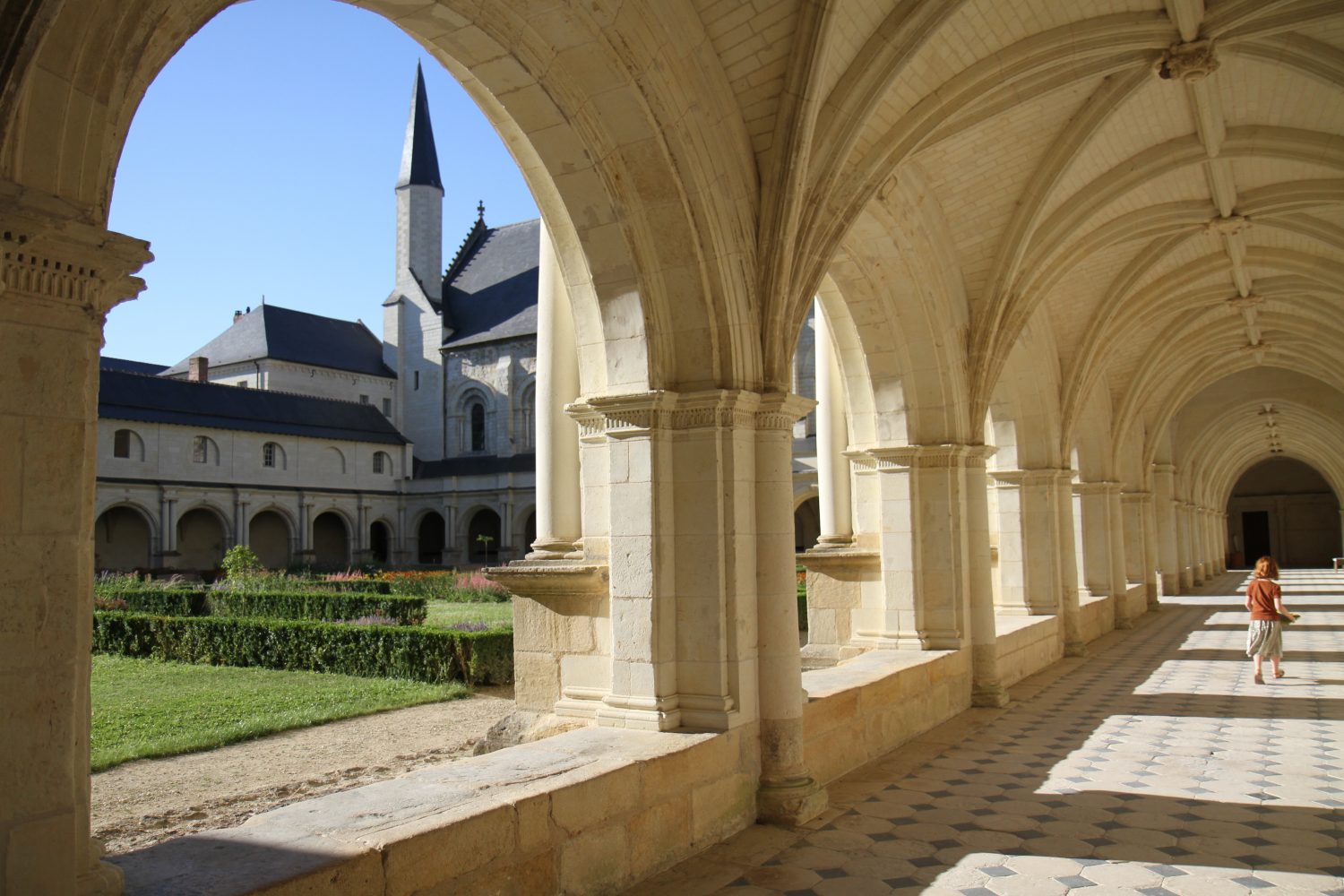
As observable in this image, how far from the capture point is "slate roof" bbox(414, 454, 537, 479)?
37125 millimetres

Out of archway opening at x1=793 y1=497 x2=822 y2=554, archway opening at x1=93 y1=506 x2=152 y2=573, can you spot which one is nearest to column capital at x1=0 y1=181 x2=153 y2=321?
archway opening at x1=793 y1=497 x2=822 y2=554

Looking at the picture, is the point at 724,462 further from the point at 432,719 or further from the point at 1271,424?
the point at 1271,424

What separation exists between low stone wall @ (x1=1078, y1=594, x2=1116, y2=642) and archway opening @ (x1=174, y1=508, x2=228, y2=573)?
26602 millimetres

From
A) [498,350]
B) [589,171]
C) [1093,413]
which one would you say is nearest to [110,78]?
[589,171]

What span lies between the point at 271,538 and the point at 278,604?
19359 millimetres

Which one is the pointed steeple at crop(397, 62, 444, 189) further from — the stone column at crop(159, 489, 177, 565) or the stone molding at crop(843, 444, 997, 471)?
the stone molding at crop(843, 444, 997, 471)


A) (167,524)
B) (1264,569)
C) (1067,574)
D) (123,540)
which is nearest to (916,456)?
(1264,569)

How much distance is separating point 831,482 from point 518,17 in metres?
5.12

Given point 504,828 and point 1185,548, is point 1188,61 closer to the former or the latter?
point 504,828

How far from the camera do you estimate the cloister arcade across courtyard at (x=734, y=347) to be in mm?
2447

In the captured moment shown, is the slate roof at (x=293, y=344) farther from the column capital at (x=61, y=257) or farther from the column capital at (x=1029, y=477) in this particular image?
the column capital at (x=61, y=257)

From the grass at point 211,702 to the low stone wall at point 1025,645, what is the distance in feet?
17.9

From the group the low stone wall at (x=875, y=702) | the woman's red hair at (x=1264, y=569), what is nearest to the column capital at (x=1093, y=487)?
the woman's red hair at (x=1264, y=569)

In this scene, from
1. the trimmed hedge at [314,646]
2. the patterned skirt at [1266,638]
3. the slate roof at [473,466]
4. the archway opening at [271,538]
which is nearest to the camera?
the patterned skirt at [1266,638]
